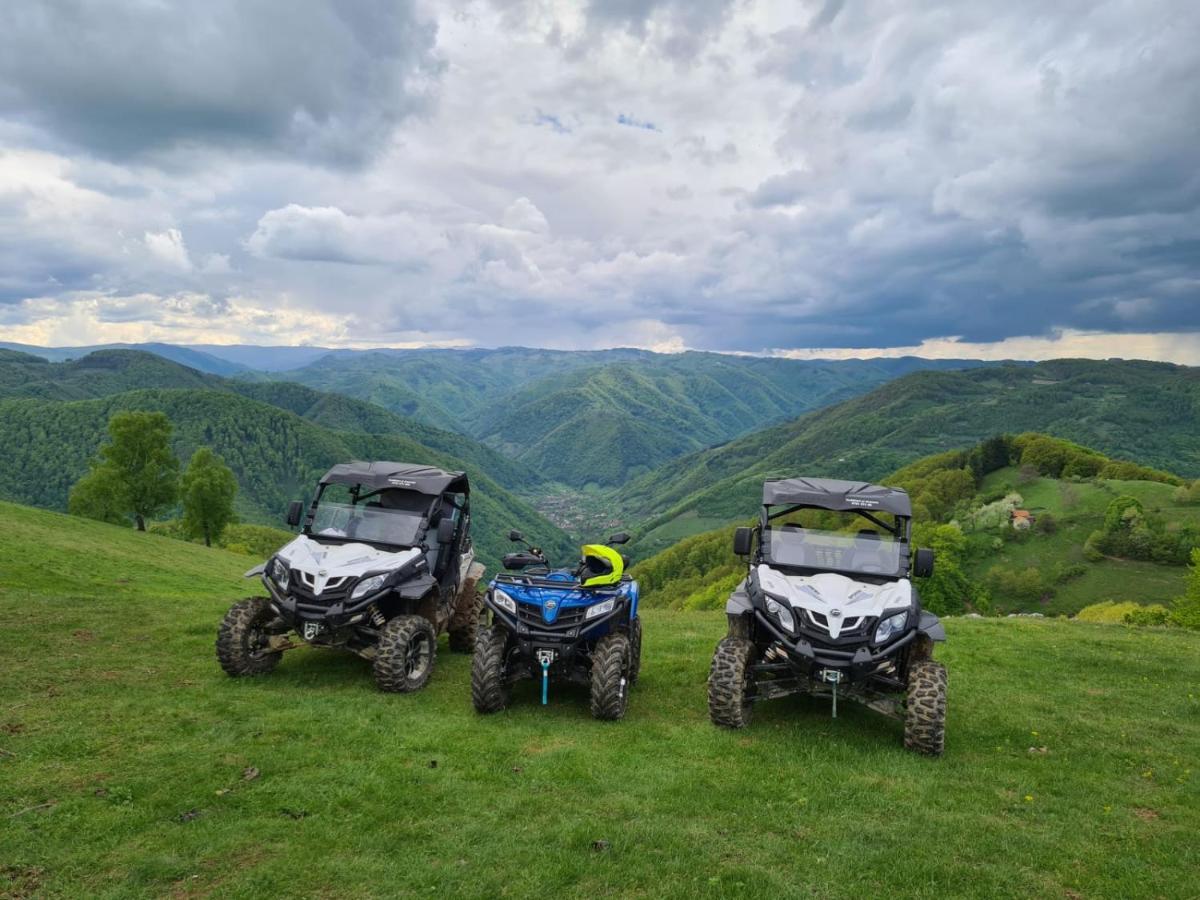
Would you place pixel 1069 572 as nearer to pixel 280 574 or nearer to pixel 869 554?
pixel 869 554

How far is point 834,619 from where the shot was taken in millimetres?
8469

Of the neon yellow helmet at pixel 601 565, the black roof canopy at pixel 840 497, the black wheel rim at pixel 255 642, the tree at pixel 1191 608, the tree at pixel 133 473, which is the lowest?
the tree at pixel 1191 608

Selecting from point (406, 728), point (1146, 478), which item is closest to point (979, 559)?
point (1146, 478)

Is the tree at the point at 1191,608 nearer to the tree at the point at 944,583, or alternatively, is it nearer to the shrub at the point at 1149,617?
the shrub at the point at 1149,617

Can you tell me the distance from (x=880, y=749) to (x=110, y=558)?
102 ft

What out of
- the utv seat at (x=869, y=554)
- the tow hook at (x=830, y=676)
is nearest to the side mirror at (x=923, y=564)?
the utv seat at (x=869, y=554)

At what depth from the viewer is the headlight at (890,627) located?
8438 mm

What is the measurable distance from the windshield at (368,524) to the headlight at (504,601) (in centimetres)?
247

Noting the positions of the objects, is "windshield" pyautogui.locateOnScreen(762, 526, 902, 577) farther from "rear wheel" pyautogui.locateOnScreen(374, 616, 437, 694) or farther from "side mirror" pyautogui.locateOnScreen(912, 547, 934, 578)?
"rear wheel" pyautogui.locateOnScreen(374, 616, 437, 694)

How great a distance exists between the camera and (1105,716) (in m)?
10.4

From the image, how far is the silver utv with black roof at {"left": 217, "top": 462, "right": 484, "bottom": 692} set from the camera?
33.3ft

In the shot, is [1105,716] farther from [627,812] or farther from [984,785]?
[627,812]

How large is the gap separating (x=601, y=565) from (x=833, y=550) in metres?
3.49

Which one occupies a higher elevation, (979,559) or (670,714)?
(670,714)
